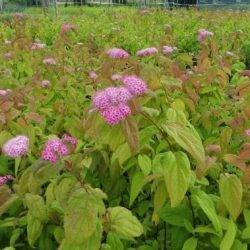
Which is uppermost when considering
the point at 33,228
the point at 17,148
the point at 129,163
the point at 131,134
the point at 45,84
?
the point at 131,134

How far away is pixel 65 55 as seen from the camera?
12.1ft

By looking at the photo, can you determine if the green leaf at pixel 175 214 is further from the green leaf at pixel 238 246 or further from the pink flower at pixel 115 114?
the pink flower at pixel 115 114

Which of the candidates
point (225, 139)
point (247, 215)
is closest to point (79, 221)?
point (247, 215)

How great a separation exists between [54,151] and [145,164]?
26 cm

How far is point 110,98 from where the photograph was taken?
1.17 metres

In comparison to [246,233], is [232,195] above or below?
above

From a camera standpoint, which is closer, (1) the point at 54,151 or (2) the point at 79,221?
(2) the point at 79,221

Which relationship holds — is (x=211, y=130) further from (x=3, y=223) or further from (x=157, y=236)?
(x=3, y=223)

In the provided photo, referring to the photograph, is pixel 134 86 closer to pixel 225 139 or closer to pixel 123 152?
pixel 123 152

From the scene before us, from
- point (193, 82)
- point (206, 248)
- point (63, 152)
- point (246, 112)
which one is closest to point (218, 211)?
point (206, 248)

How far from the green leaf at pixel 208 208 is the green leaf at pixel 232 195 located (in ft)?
0.14

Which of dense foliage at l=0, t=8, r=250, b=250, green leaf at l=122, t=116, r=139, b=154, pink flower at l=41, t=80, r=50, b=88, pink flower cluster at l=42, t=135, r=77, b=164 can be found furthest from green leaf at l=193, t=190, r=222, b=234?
pink flower at l=41, t=80, r=50, b=88

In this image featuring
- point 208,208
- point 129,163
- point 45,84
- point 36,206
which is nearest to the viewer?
point 208,208

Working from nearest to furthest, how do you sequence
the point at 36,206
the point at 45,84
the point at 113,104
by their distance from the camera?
the point at 113,104, the point at 36,206, the point at 45,84
